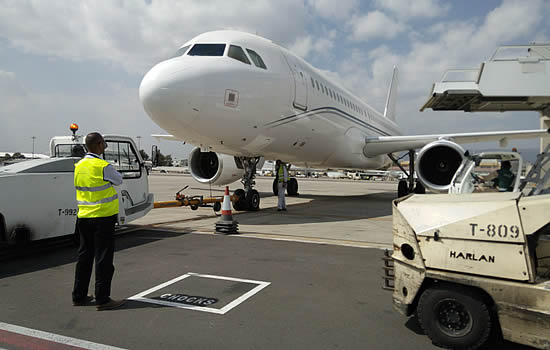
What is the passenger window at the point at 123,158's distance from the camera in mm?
6891

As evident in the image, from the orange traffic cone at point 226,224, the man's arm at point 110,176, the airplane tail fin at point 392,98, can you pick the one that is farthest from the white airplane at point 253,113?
the airplane tail fin at point 392,98

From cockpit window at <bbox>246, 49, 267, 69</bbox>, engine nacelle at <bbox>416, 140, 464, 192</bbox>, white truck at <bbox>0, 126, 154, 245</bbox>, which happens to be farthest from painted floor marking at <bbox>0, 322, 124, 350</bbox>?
engine nacelle at <bbox>416, 140, 464, 192</bbox>

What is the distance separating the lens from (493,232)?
250cm

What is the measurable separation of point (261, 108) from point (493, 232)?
6571 millimetres

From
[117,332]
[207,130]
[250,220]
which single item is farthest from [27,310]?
[250,220]

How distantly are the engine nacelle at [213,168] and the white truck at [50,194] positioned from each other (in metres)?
4.87

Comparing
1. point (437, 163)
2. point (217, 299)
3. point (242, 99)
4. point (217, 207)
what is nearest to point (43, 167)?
point (217, 299)

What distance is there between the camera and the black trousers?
3.48 m

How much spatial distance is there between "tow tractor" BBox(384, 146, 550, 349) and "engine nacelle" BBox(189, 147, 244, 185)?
9.29 meters

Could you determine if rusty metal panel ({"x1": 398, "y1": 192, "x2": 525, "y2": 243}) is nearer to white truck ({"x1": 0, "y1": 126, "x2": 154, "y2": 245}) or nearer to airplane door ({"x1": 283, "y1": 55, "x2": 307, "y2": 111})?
white truck ({"x1": 0, "y1": 126, "x2": 154, "y2": 245})

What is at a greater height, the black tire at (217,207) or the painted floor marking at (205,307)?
the black tire at (217,207)

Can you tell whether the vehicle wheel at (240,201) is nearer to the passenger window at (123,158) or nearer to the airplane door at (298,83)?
the airplane door at (298,83)

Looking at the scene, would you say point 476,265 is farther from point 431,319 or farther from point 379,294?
point 379,294

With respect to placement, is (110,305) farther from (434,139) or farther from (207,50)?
(434,139)
